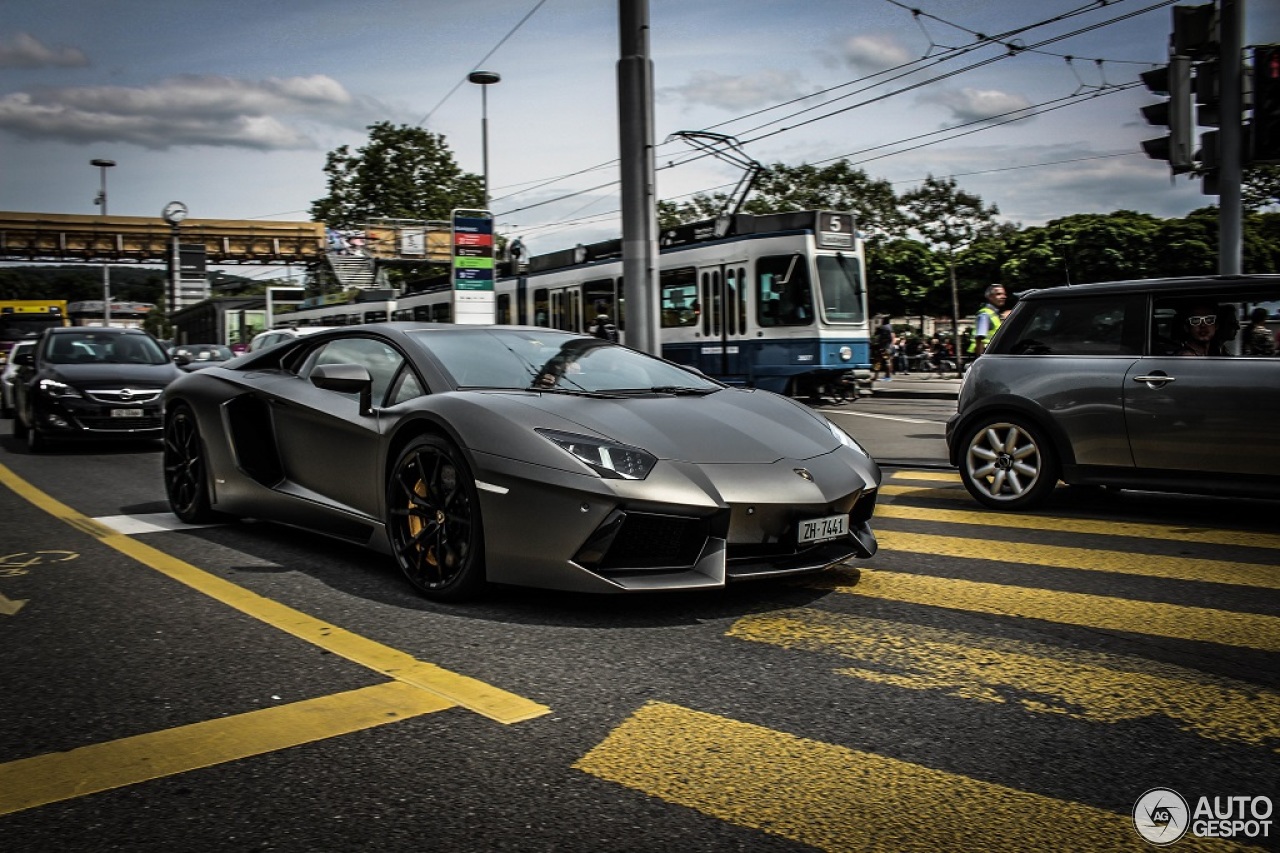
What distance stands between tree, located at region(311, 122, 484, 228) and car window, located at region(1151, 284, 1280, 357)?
185 feet

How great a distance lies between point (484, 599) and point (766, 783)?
6.56ft

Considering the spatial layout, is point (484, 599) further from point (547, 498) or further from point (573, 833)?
point (573, 833)

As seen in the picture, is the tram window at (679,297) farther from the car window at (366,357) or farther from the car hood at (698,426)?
the car hood at (698,426)

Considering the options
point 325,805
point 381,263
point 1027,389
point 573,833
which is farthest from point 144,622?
point 381,263

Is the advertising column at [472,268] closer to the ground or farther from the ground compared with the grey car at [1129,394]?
farther from the ground

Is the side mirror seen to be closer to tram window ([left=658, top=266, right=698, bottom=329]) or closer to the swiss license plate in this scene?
the swiss license plate

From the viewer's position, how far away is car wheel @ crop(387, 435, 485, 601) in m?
4.19

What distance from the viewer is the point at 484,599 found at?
430 cm

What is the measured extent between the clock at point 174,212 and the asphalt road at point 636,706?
31064 mm

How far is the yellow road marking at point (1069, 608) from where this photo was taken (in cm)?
391

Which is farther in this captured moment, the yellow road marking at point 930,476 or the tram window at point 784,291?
the tram window at point 784,291

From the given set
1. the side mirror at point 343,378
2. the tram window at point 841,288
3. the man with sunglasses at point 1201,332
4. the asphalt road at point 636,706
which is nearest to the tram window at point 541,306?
the tram window at point 841,288

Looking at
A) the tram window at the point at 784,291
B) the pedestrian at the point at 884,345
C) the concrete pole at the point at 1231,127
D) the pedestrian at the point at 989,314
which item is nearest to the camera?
the concrete pole at the point at 1231,127

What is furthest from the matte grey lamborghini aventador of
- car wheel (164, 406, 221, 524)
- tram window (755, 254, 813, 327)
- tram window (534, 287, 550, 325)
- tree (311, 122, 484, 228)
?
tree (311, 122, 484, 228)
